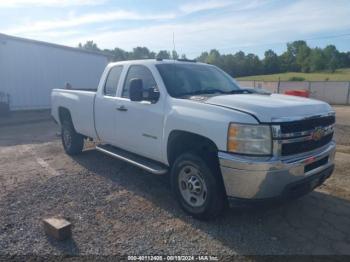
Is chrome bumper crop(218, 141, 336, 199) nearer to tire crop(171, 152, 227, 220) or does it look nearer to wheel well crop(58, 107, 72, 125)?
tire crop(171, 152, 227, 220)

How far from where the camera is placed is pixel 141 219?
13.2 ft

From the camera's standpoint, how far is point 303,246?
11.1 ft

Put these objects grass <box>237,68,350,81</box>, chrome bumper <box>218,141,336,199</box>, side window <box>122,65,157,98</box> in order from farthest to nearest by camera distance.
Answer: grass <box>237,68,350,81</box> → side window <box>122,65,157,98</box> → chrome bumper <box>218,141,336,199</box>

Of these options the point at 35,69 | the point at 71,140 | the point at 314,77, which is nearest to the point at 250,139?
the point at 71,140

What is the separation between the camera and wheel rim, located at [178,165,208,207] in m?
3.86

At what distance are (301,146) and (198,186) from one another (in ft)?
4.23

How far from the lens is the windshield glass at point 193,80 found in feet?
14.7

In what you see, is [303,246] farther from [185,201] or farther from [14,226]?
[14,226]

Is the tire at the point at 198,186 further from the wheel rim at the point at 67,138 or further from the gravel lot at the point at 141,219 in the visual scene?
the wheel rim at the point at 67,138

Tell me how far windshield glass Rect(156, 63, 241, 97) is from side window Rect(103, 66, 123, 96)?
3.32 ft

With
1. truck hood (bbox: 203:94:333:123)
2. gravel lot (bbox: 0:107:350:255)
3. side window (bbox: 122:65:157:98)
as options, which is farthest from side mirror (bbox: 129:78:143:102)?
gravel lot (bbox: 0:107:350:255)

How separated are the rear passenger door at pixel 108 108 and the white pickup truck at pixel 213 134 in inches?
0.8

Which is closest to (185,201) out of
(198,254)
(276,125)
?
(198,254)

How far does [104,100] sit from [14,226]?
251 cm
